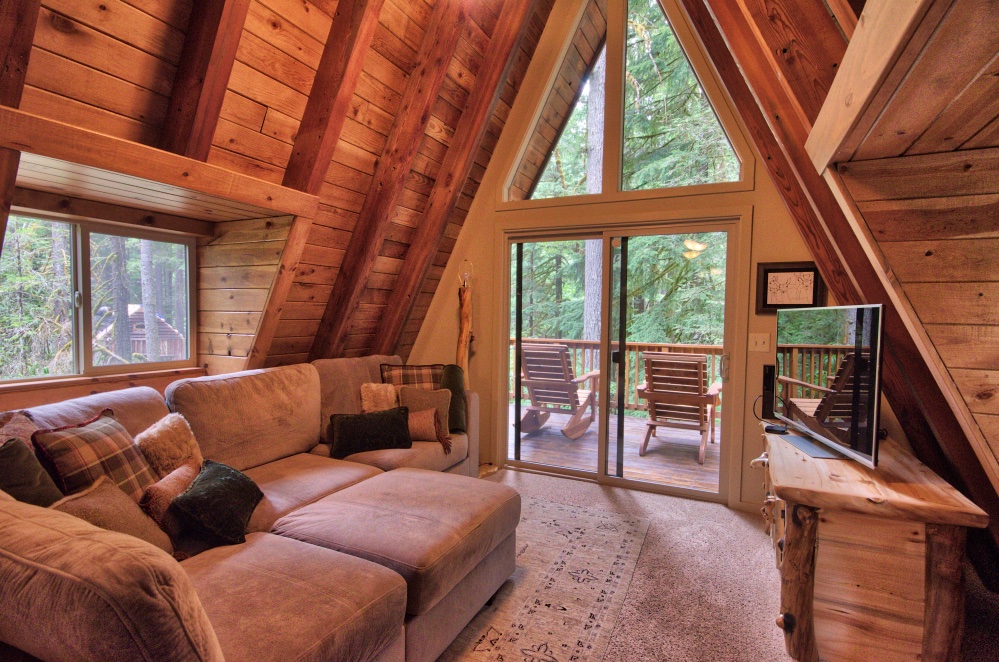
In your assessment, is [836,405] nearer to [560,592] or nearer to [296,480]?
[560,592]

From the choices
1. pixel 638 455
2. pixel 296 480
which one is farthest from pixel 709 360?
pixel 296 480

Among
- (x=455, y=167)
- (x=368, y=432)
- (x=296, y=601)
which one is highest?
(x=455, y=167)

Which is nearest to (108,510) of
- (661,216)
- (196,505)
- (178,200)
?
(196,505)

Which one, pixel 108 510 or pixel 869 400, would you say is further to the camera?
pixel 869 400

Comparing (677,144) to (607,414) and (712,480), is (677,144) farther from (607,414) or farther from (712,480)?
(712,480)

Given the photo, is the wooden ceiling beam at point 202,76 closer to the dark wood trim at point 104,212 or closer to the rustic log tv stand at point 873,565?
the dark wood trim at point 104,212

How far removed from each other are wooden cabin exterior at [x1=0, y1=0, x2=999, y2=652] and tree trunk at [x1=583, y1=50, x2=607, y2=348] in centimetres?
13

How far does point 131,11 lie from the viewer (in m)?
1.61

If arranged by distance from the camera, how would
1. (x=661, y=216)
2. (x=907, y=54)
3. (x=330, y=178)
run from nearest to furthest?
(x=907, y=54)
(x=330, y=178)
(x=661, y=216)

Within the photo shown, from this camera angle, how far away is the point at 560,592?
2199mm

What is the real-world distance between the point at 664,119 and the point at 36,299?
3.67m

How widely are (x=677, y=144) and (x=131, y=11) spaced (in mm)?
3019

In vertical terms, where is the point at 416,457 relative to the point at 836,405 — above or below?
below

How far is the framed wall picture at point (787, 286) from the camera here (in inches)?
116
